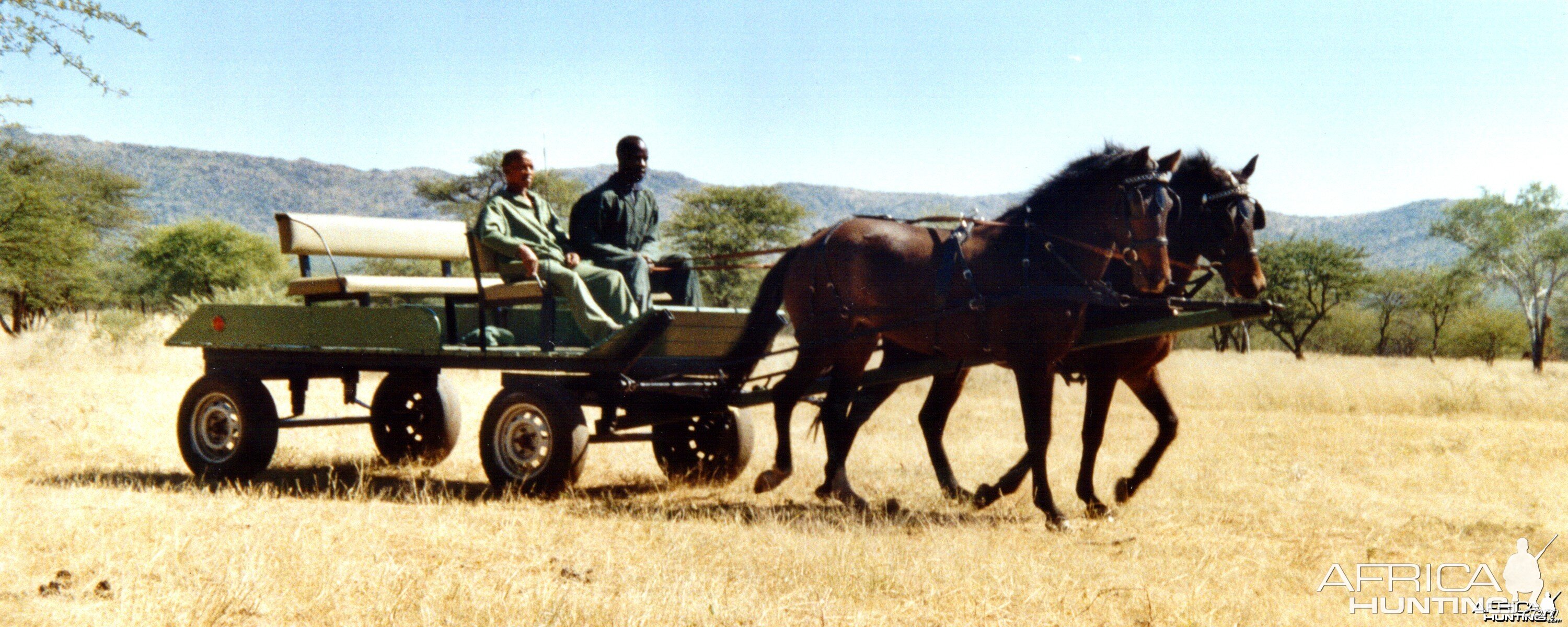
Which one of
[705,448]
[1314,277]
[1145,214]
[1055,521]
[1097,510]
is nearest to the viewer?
[1145,214]

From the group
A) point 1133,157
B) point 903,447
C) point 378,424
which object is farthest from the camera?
point 903,447

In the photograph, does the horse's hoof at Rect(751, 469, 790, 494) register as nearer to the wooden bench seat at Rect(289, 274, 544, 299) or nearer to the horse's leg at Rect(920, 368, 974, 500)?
the horse's leg at Rect(920, 368, 974, 500)

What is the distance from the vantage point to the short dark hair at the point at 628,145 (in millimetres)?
7395

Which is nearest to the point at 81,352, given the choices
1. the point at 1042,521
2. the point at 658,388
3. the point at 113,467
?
the point at 113,467

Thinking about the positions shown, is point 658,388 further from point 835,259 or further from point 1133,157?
point 1133,157

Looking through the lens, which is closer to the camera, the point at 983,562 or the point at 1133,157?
the point at 983,562

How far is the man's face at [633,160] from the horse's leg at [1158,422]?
3277mm

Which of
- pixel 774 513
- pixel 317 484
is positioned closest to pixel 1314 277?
pixel 774 513

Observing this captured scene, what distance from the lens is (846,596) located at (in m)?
4.55

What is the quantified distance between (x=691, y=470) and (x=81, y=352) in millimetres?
15070

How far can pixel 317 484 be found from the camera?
766cm

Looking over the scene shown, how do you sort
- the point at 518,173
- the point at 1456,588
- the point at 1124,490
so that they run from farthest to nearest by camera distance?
the point at 518,173 < the point at 1124,490 < the point at 1456,588

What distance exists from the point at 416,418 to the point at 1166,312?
18.5 feet

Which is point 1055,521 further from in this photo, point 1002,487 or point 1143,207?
point 1143,207
